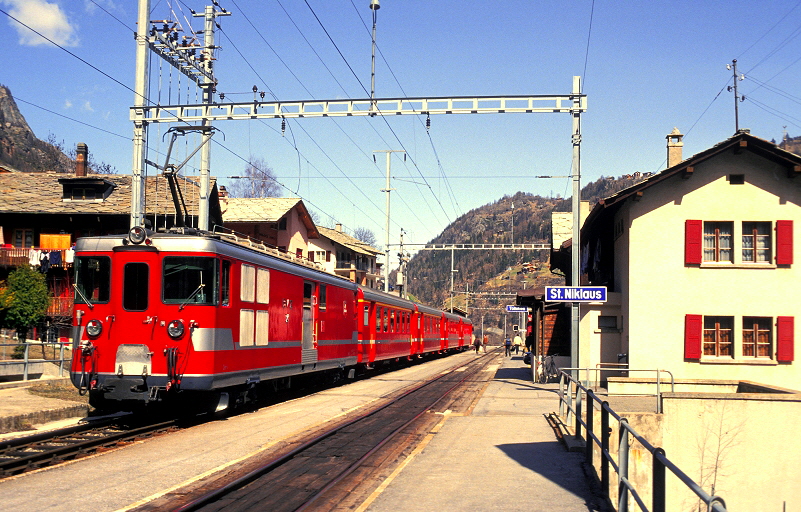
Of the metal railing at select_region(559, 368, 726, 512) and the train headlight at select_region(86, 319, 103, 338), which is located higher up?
the train headlight at select_region(86, 319, 103, 338)

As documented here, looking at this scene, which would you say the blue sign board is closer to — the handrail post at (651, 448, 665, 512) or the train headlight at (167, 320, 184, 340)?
the train headlight at (167, 320, 184, 340)

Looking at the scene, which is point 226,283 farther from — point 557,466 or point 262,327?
point 557,466

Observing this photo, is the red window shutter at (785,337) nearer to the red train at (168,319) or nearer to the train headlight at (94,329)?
the red train at (168,319)

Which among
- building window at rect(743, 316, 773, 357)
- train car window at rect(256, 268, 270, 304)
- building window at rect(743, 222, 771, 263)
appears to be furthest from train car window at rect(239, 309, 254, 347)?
building window at rect(743, 222, 771, 263)

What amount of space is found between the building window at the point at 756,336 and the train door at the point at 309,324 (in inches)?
500

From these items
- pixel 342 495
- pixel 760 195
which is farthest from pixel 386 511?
pixel 760 195

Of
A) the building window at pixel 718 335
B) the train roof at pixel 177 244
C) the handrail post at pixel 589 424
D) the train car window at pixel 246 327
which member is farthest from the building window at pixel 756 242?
the train car window at pixel 246 327

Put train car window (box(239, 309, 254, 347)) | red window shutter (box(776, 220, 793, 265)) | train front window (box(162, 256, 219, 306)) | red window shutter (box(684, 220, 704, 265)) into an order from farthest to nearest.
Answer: red window shutter (box(684, 220, 704, 265)) → red window shutter (box(776, 220, 793, 265)) → train car window (box(239, 309, 254, 347)) → train front window (box(162, 256, 219, 306))

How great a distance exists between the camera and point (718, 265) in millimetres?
22875

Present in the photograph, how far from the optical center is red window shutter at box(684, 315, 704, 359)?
22.7 m

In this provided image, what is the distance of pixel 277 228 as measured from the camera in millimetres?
49156

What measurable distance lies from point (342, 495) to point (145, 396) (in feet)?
17.7

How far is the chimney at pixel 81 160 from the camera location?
4375 centimetres

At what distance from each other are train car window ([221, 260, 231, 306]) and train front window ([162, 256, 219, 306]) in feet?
0.95
